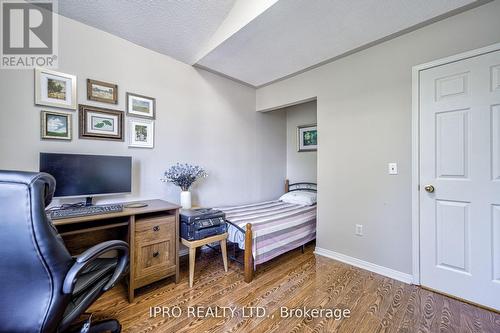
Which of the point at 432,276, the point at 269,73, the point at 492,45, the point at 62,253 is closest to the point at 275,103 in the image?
the point at 269,73

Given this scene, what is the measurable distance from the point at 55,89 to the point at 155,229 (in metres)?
1.56

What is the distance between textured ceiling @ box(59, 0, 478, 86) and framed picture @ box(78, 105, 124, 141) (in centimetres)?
84

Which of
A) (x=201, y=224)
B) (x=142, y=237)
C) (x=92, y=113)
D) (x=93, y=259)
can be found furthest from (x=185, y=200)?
(x=93, y=259)

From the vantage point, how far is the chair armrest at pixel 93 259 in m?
0.94

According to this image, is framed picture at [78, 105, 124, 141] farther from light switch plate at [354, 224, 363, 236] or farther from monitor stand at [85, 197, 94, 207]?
light switch plate at [354, 224, 363, 236]

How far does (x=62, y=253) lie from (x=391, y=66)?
10.1 feet

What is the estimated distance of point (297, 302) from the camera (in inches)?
71.5

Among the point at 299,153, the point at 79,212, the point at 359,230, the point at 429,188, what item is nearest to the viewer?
the point at 79,212

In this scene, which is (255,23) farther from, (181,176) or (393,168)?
(393,168)

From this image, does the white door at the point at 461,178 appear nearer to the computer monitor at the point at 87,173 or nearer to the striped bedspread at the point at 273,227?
the striped bedspread at the point at 273,227

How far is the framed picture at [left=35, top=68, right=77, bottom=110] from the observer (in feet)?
6.11

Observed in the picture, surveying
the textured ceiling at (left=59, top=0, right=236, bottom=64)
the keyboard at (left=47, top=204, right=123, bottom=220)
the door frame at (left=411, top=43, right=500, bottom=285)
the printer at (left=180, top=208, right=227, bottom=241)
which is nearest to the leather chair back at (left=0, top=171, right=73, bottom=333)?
the keyboard at (left=47, top=204, right=123, bottom=220)

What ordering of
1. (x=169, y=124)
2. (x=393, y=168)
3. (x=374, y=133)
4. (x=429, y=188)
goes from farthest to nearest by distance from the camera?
(x=169, y=124), (x=374, y=133), (x=393, y=168), (x=429, y=188)

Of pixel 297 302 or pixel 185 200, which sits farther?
pixel 185 200
